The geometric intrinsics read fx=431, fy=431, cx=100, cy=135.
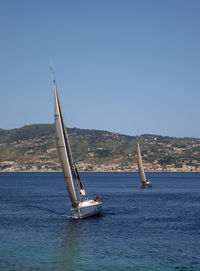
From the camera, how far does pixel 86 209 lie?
64.4 meters

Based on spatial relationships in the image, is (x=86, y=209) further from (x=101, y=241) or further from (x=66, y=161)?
(x=101, y=241)

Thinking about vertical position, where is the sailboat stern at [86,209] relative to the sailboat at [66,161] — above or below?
below

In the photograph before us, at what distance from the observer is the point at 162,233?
2121 inches

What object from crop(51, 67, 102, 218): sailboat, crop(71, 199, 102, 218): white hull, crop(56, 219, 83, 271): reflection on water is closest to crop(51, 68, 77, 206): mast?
crop(51, 67, 102, 218): sailboat

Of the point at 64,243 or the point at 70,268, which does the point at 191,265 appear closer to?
the point at 70,268

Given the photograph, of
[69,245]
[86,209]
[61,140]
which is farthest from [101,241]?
[61,140]

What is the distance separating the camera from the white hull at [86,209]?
63.3 metres

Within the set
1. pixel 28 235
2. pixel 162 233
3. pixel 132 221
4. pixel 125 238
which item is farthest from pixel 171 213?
pixel 28 235

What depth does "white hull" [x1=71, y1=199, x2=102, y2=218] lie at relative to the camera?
6334 centimetres

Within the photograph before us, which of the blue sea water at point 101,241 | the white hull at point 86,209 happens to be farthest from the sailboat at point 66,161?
the blue sea water at point 101,241

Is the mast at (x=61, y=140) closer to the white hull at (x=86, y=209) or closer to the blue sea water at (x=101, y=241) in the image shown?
the white hull at (x=86, y=209)

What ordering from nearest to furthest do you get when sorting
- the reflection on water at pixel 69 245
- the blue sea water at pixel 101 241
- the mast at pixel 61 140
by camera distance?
the blue sea water at pixel 101 241, the reflection on water at pixel 69 245, the mast at pixel 61 140

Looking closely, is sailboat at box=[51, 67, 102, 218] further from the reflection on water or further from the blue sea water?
the reflection on water

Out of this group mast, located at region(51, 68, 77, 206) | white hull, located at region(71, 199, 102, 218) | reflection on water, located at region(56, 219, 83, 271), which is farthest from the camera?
white hull, located at region(71, 199, 102, 218)
